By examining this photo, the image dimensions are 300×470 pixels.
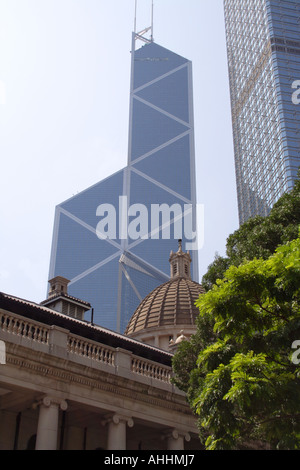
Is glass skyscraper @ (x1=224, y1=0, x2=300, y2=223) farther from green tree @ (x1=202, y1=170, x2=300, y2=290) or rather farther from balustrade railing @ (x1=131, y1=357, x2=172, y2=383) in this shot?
green tree @ (x1=202, y1=170, x2=300, y2=290)

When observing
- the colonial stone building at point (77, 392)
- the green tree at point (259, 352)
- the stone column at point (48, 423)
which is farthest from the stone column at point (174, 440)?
the green tree at point (259, 352)

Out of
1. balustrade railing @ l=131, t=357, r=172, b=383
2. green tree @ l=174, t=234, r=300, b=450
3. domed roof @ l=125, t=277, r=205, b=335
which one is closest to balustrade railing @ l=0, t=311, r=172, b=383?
balustrade railing @ l=131, t=357, r=172, b=383

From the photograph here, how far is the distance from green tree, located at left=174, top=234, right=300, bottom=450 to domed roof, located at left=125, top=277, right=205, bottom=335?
41519 mm

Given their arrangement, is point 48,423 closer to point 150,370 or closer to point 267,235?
point 150,370

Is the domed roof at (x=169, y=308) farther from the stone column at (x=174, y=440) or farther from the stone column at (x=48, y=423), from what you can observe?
the stone column at (x=48, y=423)

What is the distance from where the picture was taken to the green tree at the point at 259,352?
643 inches

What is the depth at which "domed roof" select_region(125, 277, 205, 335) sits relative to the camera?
201 feet

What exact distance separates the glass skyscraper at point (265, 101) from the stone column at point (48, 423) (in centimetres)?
6367

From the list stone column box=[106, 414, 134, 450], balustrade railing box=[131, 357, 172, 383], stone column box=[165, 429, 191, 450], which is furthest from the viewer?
balustrade railing box=[131, 357, 172, 383]

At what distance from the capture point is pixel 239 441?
69.5 feet
